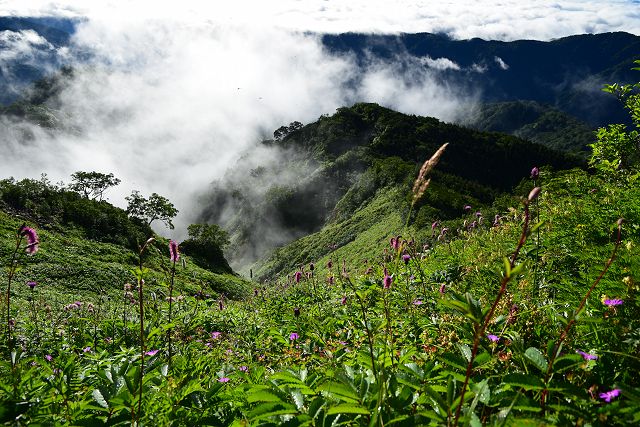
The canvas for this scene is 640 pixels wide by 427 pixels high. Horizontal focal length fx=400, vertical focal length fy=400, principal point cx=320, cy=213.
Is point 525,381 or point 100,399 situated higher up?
point 525,381

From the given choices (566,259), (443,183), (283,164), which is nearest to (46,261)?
(566,259)

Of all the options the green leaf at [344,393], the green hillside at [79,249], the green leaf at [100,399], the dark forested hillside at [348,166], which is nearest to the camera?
the green leaf at [344,393]

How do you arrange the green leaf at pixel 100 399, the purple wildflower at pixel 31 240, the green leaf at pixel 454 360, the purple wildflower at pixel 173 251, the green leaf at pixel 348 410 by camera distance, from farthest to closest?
1. the purple wildflower at pixel 31 240
2. the purple wildflower at pixel 173 251
3. the green leaf at pixel 100 399
4. the green leaf at pixel 454 360
5. the green leaf at pixel 348 410

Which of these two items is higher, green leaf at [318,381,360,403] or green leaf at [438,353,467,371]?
green leaf at [318,381,360,403]

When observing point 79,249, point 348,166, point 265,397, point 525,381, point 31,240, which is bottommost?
point 348,166

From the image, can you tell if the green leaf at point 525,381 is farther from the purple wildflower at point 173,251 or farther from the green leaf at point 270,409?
the purple wildflower at point 173,251

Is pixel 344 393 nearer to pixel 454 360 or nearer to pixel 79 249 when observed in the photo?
pixel 454 360

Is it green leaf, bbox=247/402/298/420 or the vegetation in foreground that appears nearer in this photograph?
the vegetation in foreground

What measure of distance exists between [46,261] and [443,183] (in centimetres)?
5272

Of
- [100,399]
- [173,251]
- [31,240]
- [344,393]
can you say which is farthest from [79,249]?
[344,393]

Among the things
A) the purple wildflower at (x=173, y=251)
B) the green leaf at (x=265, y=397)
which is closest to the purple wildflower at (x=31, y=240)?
the purple wildflower at (x=173, y=251)

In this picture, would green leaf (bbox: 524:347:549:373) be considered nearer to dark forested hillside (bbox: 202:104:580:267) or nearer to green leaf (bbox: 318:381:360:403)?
green leaf (bbox: 318:381:360:403)

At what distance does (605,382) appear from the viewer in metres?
1.86

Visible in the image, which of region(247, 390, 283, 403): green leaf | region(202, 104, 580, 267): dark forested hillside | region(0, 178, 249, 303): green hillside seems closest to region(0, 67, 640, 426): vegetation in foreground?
region(247, 390, 283, 403): green leaf
